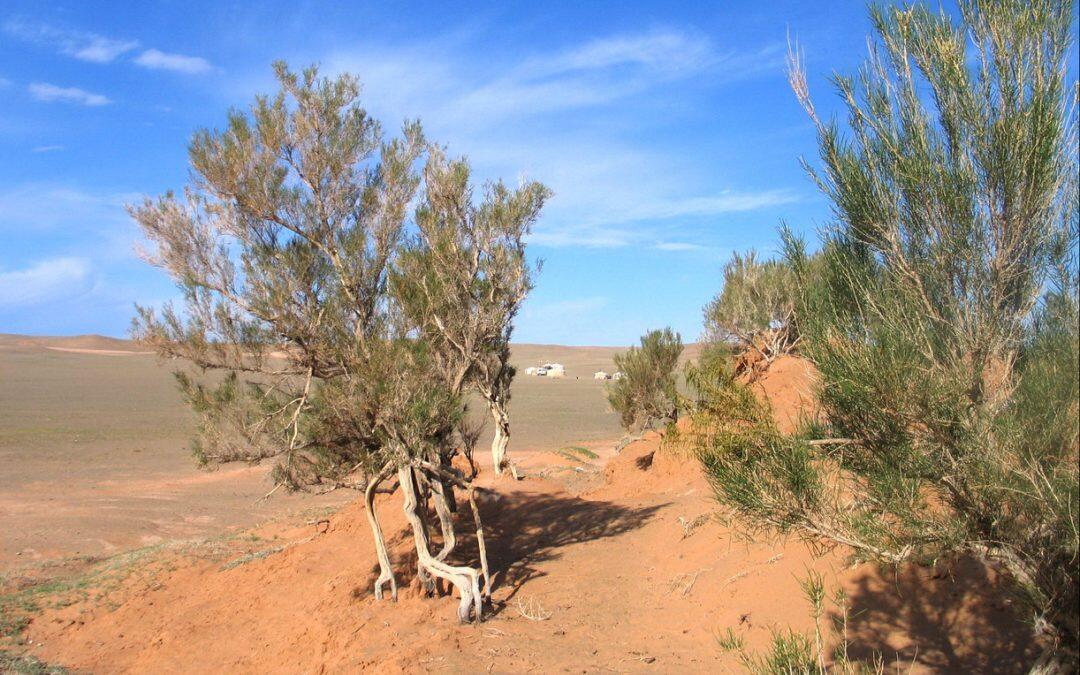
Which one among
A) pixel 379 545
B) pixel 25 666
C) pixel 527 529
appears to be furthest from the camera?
pixel 527 529

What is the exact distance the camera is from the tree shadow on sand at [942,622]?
602cm

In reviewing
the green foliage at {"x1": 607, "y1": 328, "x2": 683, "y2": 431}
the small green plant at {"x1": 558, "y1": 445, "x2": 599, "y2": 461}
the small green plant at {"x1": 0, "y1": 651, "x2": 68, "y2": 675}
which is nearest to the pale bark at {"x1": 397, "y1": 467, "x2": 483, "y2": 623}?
the small green plant at {"x1": 0, "y1": 651, "x2": 68, "y2": 675}

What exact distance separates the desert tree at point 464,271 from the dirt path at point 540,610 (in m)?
2.87

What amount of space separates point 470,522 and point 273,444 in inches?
164

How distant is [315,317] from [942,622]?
25.0ft

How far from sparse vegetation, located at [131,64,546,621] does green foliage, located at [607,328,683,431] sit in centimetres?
878

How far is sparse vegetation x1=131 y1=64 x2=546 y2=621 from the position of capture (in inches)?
361

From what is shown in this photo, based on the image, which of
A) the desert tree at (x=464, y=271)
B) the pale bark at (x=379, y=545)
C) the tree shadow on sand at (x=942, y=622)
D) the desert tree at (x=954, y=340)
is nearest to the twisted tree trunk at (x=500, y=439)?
the desert tree at (x=464, y=271)

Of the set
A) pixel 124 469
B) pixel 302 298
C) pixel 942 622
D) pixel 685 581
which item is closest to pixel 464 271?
pixel 302 298

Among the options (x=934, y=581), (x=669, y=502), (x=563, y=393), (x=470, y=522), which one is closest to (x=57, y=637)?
(x=470, y=522)

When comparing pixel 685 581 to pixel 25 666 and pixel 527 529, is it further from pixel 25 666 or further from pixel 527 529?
pixel 25 666

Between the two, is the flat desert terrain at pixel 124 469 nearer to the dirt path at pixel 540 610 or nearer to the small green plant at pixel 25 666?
the dirt path at pixel 540 610

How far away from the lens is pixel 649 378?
1873cm

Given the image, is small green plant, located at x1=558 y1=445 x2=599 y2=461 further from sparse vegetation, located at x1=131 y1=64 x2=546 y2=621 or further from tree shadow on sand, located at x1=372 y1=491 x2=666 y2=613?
sparse vegetation, located at x1=131 y1=64 x2=546 y2=621
